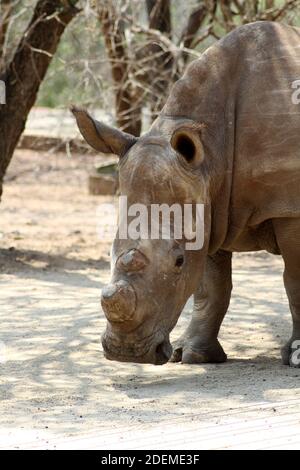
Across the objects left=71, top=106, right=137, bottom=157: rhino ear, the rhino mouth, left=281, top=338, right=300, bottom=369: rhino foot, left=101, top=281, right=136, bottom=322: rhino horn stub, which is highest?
left=71, top=106, right=137, bottom=157: rhino ear

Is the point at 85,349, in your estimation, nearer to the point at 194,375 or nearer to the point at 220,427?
the point at 194,375

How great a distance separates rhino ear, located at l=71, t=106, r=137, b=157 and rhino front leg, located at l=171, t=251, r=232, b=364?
1.24 meters

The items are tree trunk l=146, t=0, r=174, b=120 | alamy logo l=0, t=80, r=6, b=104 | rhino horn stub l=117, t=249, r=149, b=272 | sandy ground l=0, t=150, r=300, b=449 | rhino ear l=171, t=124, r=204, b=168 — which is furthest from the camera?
tree trunk l=146, t=0, r=174, b=120

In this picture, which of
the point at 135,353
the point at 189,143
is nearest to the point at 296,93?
the point at 189,143

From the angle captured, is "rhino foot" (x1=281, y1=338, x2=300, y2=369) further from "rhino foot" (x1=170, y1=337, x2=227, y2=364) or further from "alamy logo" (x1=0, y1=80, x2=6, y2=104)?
"alamy logo" (x1=0, y1=80, x2=6, y2=104)

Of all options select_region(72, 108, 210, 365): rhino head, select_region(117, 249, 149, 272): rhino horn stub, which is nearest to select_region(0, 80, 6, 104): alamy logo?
select_region(72, 108, 210, 365): rhino head

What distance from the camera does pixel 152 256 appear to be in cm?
648

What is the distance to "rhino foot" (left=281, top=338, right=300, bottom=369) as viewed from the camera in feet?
23.8

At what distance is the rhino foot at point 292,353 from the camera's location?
7258 millimetres

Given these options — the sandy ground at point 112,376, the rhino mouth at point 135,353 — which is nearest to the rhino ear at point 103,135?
the rhino mouth at point 135,353

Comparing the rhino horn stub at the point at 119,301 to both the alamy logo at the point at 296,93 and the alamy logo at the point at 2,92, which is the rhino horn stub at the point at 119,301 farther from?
the alamy logo at the point at 2,92

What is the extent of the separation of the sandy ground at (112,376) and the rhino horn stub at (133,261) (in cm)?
72

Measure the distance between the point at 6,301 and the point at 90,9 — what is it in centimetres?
338

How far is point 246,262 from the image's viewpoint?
1206 centimetres
